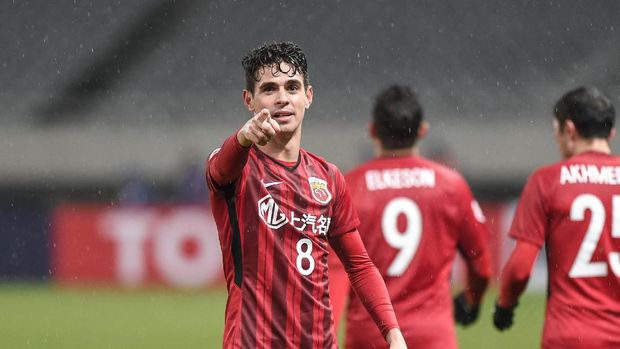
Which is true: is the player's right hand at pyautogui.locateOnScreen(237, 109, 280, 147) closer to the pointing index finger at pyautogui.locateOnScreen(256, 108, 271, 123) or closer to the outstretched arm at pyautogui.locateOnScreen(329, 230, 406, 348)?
the pointing index finger at pyautogui.locateOnScreen(256, 108, 271, 123)

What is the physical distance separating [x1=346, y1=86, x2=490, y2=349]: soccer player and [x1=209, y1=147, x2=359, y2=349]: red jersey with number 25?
127 centimetres

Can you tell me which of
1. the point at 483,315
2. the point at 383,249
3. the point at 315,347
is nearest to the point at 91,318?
the point at 483,315

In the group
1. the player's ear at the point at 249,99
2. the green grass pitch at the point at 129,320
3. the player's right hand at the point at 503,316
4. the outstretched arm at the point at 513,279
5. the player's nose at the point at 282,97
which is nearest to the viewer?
the player's nose at the point at 282,97

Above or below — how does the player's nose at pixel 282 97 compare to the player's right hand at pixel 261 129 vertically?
above

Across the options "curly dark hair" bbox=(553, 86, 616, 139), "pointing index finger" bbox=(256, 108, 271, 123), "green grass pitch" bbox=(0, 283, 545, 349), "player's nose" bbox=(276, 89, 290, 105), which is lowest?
"green grass pitch" bbox=(0, 283, 545, 349)

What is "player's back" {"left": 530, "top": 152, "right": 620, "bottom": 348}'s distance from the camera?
4609 millimetres

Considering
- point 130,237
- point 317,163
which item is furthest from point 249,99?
point 130,237

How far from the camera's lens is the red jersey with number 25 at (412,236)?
496cm

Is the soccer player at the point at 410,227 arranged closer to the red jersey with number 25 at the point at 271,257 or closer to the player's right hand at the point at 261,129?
the red jersey with number 25 at the point at 271,257

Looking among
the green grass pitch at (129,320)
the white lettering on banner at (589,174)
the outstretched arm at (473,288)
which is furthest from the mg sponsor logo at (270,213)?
the green grass pitch at (129,320)

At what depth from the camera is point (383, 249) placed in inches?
198

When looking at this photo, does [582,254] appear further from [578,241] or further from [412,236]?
[412,236]

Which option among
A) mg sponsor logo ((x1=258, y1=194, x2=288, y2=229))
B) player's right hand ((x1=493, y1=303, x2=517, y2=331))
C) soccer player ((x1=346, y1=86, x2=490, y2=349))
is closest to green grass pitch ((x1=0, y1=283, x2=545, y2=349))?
player's right hand ((x1=493, y1=303, x2=517, y2=331))

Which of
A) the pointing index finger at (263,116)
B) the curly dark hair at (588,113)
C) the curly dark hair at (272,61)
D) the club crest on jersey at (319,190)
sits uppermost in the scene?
the curly dark hair at (272,61)
